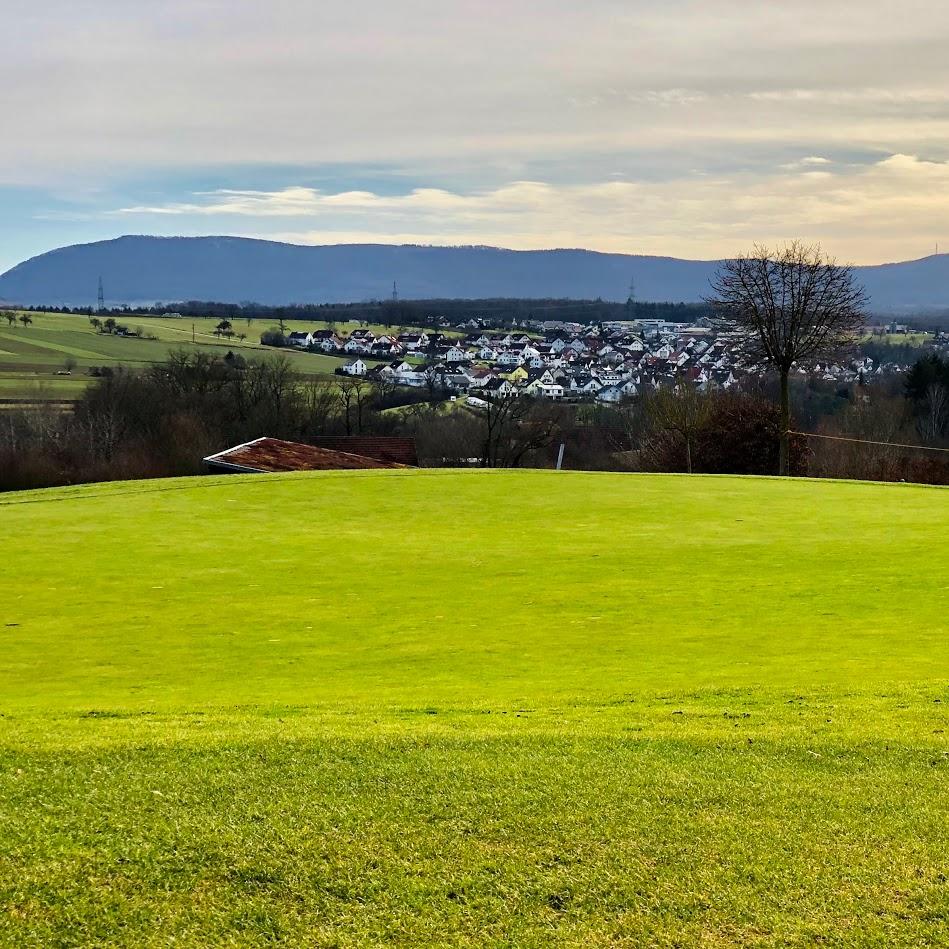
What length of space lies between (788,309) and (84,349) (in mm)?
100592

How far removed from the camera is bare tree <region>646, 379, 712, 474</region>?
4697 cm

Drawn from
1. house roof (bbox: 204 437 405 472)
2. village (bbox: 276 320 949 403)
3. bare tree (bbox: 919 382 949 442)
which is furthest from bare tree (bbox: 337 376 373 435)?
bare tree (bbox: 919 382 949 442)

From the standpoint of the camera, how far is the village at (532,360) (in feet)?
373

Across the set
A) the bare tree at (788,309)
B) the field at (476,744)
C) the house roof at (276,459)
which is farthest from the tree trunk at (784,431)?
the field at (476,744)

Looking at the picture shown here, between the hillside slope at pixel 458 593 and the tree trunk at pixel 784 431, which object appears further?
the tree trunk at pixel 784 431

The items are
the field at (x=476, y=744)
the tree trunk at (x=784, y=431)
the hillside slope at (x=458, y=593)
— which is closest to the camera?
the field at (x=476, y=744)

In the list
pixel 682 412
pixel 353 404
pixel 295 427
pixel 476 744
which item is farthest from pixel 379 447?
pixel 476 744

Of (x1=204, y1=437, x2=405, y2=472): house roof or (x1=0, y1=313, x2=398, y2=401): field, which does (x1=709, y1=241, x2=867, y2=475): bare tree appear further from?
(x1=0, y1=313, x2=398, y2=401): field

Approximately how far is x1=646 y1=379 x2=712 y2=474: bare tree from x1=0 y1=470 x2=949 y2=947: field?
94.0 feet

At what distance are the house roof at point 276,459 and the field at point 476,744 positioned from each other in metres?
18.9

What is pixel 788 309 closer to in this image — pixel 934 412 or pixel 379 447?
pixel 379 447

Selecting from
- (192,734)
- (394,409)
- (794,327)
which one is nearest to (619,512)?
(192,734)

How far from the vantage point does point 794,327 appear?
43594mm

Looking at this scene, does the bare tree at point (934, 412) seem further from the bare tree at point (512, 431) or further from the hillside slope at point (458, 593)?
the hillside slope at point (458, 593)
